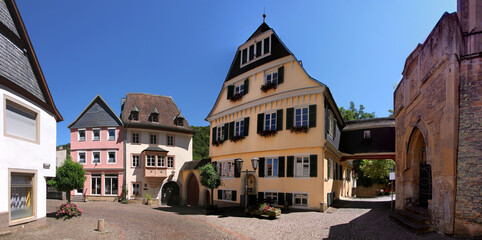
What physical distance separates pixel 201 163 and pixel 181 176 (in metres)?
4.63

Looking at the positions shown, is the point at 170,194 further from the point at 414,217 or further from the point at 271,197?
the point at 414,217

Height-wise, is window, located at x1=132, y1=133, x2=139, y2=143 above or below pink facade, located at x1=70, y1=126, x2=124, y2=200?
above

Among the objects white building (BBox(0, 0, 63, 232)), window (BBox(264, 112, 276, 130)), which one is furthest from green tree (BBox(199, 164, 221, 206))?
white building (BBox(0, 0, 63, 232))

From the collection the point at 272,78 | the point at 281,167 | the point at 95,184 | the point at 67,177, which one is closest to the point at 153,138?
the point at 95,184

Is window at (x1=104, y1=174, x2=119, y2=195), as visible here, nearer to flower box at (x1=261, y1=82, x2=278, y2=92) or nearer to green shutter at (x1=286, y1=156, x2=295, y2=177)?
flower box at (x1=261, y1=82, x2=278, y2=92)

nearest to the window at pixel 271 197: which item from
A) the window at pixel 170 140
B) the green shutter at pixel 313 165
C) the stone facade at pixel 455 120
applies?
the green shutter at pixel 313 165

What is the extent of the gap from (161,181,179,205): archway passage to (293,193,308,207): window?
1600 centimetres

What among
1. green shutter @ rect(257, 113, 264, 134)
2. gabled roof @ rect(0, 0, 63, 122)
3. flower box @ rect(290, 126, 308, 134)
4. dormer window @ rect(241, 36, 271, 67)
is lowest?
flower box @ rect(290, 126, 308, 134)

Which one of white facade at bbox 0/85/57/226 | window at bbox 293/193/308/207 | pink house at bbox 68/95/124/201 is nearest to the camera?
white facade at bbox 0/85/57/226

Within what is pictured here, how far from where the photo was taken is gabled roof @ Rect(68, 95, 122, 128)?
31.2 m

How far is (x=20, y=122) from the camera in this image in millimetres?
10891

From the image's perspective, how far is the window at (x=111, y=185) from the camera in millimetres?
30469

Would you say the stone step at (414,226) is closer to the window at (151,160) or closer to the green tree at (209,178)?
the green tree at (209,178)

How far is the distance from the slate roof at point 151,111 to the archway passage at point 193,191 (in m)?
6.72
